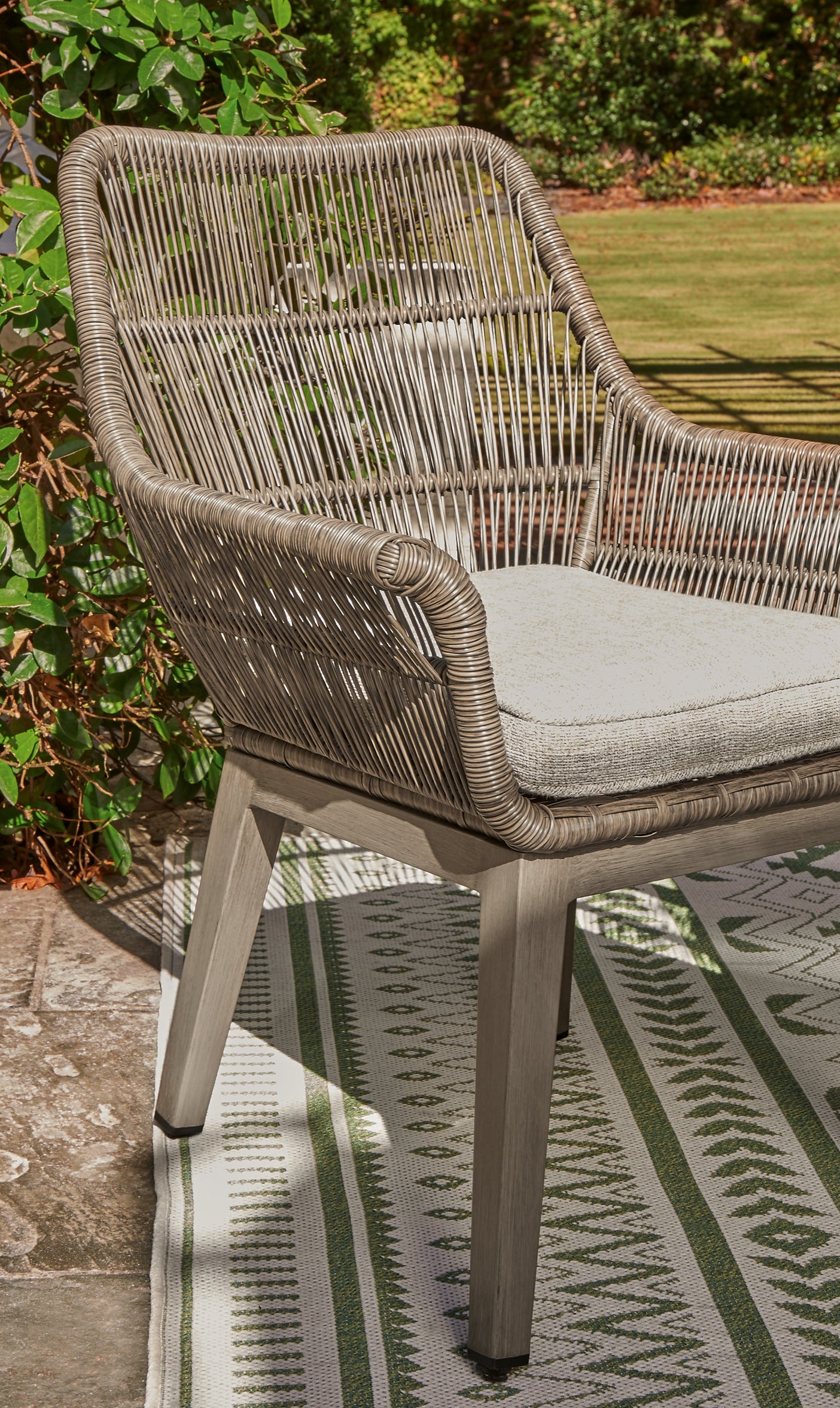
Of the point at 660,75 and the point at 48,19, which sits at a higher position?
the point at 48,19

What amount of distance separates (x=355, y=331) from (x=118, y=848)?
752mm

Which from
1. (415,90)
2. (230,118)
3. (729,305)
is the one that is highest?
(230,118)

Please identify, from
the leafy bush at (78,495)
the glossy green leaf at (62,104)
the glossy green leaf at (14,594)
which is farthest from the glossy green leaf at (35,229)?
the glossy green leaf at (14,594)

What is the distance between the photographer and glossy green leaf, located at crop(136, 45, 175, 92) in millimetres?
1859

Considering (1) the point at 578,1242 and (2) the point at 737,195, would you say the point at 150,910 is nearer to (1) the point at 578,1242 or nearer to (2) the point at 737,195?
(1) the point at 578,1242

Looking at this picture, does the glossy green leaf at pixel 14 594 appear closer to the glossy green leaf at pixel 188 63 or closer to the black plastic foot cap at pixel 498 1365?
the glossy green leaf at pixel 188 63

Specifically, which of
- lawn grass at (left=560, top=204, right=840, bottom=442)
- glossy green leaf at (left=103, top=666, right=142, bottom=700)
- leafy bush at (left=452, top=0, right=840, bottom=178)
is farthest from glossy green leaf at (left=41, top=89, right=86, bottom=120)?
leafy bush at (left=452, top=0, right=840, bottom=178)

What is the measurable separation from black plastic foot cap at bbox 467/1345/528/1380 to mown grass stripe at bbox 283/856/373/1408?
0.29ft

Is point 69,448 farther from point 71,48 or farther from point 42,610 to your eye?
point 71,48

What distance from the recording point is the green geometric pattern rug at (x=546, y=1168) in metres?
1.24

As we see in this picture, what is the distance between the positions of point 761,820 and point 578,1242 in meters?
0.41

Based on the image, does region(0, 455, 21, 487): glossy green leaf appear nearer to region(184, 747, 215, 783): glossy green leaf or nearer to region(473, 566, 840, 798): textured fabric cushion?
region(184, 747, 215, 783): glossy green leaf

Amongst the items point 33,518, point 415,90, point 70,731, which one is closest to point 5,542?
point 33,518

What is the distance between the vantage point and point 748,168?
11.5 m
